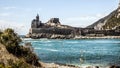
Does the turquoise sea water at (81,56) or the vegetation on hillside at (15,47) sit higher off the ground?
the vegetation on hillside at (15,47)

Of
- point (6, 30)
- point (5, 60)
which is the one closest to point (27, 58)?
point (6, 30)

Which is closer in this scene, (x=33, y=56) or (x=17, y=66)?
(x=17, y=66)

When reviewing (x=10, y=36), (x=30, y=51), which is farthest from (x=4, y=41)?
(x=30, y=51)

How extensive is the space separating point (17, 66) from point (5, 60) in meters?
3.93

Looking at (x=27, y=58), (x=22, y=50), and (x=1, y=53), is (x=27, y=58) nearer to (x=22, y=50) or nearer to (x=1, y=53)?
(x=22, y=50)

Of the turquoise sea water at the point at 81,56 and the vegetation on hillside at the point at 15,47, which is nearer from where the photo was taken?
the vegetation on hillside at the point at 15,47

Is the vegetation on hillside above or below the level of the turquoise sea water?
above

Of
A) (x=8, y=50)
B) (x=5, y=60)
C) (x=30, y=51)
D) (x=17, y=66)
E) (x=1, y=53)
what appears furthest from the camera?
(x=30, y=51)

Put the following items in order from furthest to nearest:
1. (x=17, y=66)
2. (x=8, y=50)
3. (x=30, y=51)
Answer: (x=30, y=51), (x=8, y=50), (x=17, y=66)

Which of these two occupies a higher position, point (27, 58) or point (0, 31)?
point (0, 31)

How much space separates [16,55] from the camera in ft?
97.4

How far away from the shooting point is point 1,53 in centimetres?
2598

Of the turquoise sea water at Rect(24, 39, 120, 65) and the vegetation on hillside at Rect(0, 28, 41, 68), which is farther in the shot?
the turquoise sea water at Rect(24, 39, 120, 65)

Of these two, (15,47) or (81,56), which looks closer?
(81,56)
